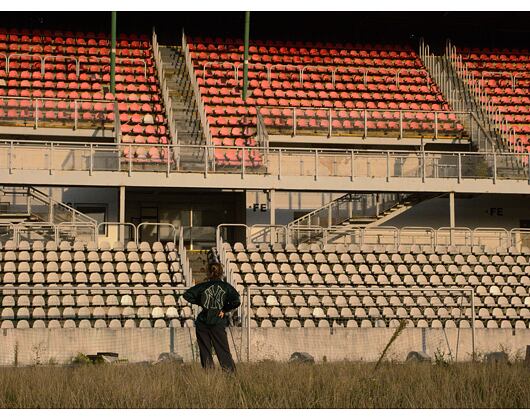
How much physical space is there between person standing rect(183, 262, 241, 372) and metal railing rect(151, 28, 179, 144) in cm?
1594

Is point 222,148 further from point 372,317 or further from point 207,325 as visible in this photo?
point 207,325

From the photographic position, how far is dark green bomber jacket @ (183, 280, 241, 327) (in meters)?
13.5

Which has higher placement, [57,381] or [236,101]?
[236,101]

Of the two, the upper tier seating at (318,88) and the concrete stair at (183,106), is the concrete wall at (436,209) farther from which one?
the concrete stair at (183,106)

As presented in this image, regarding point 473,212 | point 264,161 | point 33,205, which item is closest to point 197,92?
point 264,161

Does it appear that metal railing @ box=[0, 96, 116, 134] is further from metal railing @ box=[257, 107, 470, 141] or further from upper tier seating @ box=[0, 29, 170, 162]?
metal railing @ box=[257, 107, 470, 141]

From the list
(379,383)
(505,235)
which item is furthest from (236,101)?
(379,383)

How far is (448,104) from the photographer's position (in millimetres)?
34562

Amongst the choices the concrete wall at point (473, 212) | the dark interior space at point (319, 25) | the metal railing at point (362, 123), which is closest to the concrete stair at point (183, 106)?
the dark interior space at point (319, 25)

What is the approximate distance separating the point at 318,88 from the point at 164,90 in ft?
16.8

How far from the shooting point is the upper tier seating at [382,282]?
21.9m

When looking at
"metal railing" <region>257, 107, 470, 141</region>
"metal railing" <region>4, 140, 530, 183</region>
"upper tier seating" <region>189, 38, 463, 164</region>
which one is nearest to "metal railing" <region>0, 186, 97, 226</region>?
"metal railing" <region>4, 140, 530, 183</region>

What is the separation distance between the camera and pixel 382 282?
81.5 ft

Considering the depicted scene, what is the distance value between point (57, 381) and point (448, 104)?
24.9 meters
